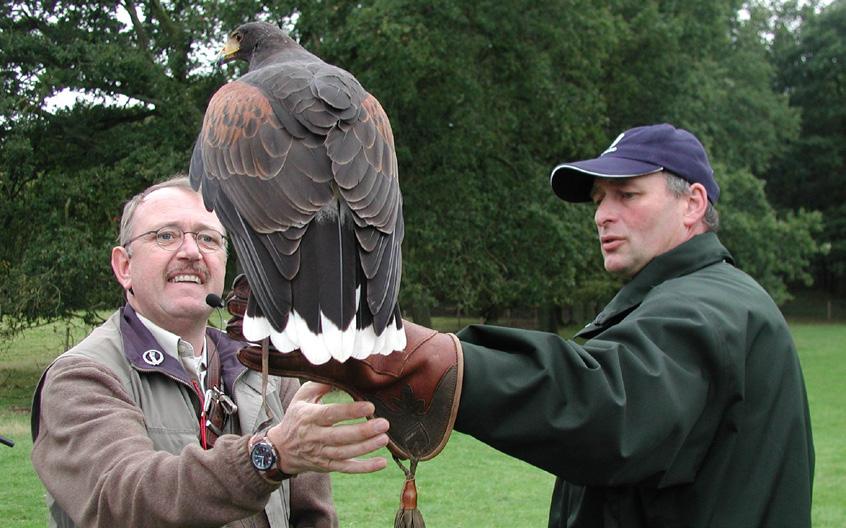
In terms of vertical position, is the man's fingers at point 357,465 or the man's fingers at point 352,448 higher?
the man's fingers at point 352,448

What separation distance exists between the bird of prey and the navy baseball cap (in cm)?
60

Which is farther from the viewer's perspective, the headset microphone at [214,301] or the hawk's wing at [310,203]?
the headset microphone at [214,301]

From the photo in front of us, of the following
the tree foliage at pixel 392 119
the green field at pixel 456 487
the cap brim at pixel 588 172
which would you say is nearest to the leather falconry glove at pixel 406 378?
the cap brim at pixel 588 172

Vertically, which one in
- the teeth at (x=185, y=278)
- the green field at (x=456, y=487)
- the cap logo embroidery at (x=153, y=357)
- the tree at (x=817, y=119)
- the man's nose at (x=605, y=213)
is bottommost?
the green field at (x=456, y=487)

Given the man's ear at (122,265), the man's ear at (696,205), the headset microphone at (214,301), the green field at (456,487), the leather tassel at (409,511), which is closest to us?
the leather tassel at (409,511)

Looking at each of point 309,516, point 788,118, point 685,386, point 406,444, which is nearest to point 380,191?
point 406,444

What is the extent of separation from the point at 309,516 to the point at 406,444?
109 centimetres

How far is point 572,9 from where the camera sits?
56.1 ft

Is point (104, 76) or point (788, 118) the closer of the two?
point (104, 76)

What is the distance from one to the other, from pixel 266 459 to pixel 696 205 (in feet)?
4.52

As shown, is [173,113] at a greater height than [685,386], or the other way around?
[173,113]

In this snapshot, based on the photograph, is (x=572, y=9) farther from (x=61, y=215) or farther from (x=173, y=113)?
(x=61, y=215)

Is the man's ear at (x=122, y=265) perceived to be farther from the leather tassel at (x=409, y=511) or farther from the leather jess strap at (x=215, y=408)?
the leather tassel at (x=409, y=511)

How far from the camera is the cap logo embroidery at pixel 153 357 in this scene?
263 cm
